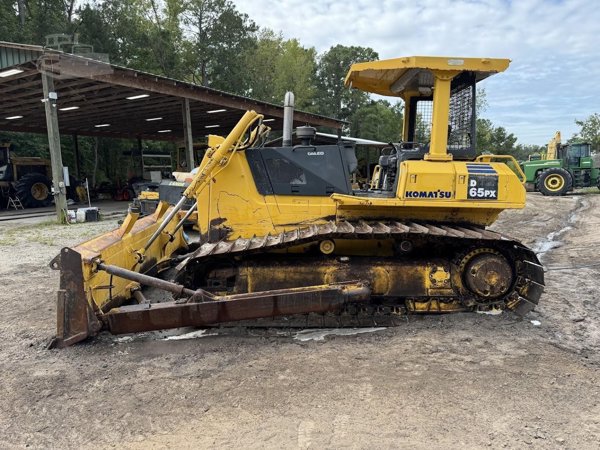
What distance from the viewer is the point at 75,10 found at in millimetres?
31656

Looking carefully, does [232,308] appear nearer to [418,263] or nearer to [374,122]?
[418,263]

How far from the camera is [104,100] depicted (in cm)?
1717

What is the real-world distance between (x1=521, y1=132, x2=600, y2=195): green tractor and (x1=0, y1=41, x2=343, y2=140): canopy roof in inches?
408

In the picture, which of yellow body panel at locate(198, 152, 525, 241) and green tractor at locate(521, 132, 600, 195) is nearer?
yellow body panel at locate(198, 152, 525, 241)

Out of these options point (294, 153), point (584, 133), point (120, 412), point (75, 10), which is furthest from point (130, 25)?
point (584, 133)

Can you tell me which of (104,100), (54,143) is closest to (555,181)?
(104,100)

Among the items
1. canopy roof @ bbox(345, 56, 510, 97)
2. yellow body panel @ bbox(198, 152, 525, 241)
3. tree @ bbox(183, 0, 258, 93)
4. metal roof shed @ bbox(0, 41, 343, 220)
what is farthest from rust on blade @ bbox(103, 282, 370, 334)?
tree @ bbox(183, 0, 258, 93)

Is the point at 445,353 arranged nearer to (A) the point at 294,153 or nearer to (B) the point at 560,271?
(A) the point at 294,153

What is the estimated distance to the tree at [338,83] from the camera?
159 feet

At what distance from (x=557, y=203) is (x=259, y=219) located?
16.6 meters

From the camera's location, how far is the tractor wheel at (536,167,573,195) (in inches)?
844

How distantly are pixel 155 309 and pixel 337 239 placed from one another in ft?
6.11

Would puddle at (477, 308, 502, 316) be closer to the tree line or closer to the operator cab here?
the operator cab

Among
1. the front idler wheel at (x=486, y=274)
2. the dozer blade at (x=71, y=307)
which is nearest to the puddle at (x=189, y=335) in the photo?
the dozer blade at (x=71, y=307)
